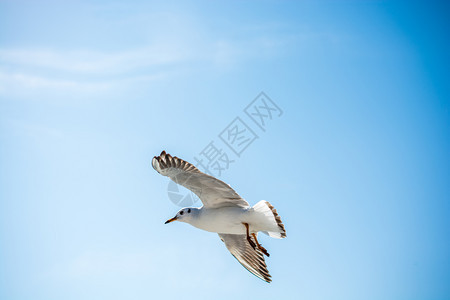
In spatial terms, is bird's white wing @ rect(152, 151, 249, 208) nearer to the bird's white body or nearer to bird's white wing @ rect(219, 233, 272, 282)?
the bird's white body

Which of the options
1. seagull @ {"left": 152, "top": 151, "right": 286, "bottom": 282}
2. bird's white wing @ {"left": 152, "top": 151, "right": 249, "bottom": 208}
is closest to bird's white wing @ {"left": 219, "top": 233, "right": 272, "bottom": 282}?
seagull @ {"left": 152, "top": 151, "right": 286, "bottom": 282}

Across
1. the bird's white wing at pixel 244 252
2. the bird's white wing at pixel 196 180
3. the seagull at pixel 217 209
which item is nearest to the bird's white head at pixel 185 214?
the seagull at pixel 217 209

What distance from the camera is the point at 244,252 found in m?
10.3

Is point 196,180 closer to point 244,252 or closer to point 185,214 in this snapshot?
point 185,214

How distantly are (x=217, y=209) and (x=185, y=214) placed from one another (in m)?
0.73

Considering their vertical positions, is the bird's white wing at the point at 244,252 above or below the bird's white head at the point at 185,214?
below

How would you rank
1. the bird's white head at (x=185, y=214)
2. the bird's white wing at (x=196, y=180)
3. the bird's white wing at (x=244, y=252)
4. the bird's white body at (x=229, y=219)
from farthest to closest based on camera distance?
1. the bird's white wing at (x=244, y=252)
2. the bird's white head at (x=185, y=214)
3. the bird's white body at (x=229, y=219)
4. the bird's white wing at (x=196, y=180)

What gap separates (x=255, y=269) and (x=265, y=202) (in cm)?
203

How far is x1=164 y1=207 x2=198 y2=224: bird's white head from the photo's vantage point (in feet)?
31.1

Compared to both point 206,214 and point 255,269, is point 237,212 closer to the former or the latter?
point 206,214

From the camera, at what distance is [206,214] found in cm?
921

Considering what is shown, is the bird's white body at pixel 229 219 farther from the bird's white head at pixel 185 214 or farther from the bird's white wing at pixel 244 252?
the bird's white wing at pixel 244 252

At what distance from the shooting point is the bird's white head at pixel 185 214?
31.1ft

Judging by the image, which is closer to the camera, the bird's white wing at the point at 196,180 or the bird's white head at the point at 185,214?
the bird's white wing at the point at 196,180
